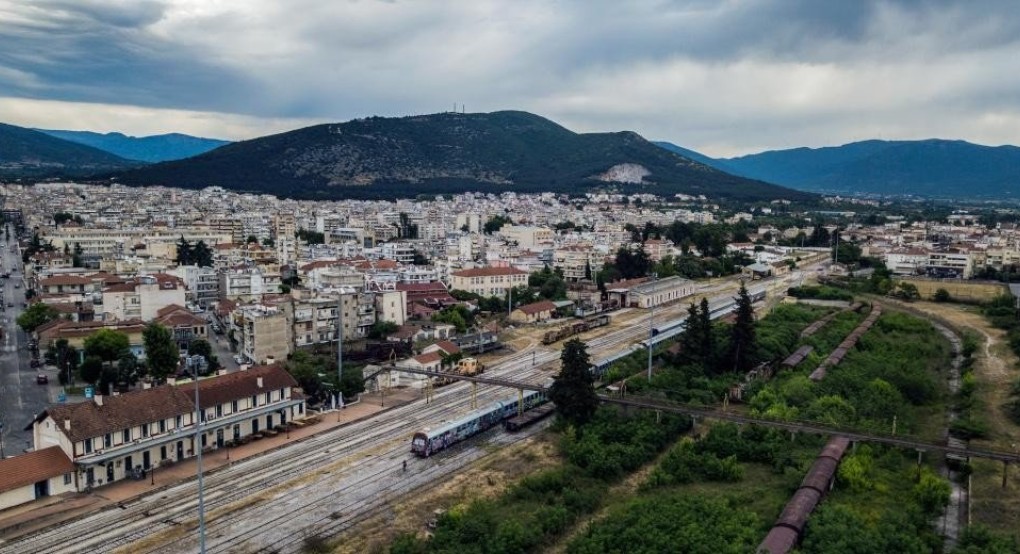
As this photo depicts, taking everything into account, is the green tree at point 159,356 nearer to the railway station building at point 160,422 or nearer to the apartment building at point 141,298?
the railway station building at point 160,422

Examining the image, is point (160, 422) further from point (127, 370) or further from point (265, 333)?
point (265, 333)

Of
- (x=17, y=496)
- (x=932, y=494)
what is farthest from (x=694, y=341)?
(x=17, y=496)

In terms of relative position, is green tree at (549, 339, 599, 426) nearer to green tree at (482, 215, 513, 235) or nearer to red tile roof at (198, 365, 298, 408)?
red tile roof at (198, 365, 298, 408)

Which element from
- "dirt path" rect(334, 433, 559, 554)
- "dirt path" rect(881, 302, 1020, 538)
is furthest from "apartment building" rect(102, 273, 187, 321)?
"dirt path" rect(881, 302, 1020, 538)

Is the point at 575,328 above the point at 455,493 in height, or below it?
above

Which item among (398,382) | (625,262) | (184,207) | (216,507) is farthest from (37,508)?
(184,207)

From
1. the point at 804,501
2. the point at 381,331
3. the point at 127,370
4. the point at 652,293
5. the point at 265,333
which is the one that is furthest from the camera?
the point at 652,293

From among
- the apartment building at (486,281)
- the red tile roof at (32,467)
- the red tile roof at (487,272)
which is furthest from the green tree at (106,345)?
the red tile roof at (487,272)
